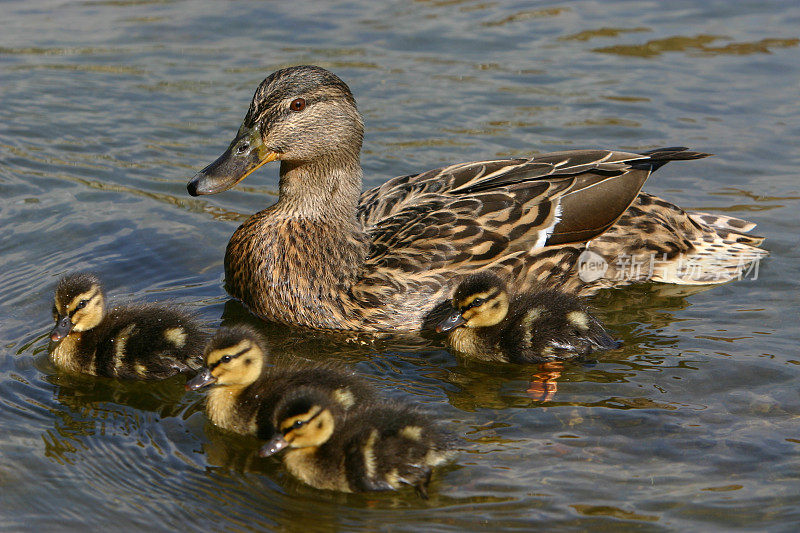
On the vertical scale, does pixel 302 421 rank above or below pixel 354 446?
above

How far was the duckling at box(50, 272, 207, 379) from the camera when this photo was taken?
16.5ft

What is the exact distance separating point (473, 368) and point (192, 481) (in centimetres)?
165

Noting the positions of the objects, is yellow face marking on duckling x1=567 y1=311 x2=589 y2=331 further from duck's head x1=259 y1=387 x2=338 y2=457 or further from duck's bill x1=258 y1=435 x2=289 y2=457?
duck's bill x1=258 y1=435 x2=289 y2=457

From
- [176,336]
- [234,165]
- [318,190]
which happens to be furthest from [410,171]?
[176,336]

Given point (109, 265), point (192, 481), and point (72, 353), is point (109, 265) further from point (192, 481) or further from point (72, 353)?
point (192, 481)

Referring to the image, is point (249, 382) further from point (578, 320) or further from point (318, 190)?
point (578, 320)

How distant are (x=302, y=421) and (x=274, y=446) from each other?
17 cm

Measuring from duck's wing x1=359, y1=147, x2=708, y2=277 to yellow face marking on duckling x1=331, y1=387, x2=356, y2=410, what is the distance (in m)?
1.22

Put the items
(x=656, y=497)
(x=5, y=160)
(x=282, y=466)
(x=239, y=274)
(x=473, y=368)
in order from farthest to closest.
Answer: (x=5, y=160) → (x=239, y=274) → (x=473, y=368) → (x=282, y=466) → (x=656, y=497)

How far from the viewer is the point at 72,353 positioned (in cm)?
515

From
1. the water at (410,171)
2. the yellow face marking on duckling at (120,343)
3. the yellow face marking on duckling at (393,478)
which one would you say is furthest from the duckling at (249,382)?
the yellow face marking on duckling at (120,343)

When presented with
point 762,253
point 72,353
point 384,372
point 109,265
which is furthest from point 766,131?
point 72,353

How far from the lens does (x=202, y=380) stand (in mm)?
4605

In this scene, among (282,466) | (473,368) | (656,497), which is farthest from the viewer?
(473,368)
